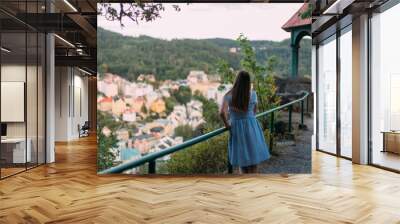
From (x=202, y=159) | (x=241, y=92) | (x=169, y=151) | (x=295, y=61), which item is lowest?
(x=202, y=159)

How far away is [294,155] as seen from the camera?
6.34 m

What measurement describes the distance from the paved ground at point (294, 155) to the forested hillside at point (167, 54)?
0.92 meters

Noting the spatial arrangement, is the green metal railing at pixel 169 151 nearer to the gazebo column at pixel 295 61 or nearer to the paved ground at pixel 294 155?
the paved ground at pixel 294 155

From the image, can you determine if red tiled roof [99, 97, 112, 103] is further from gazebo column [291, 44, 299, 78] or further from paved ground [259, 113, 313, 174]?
gazebo column [291, 44, 299, 78]

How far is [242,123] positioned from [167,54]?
154 centimetres

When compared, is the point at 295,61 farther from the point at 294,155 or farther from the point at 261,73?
the point at 294,155

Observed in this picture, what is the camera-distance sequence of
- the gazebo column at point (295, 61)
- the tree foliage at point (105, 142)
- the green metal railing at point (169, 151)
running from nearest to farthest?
1. the green metal railing at point (169, 151)
2. the tree foliage at point (105, 142)
3. the gazebo column at point (295, 61)

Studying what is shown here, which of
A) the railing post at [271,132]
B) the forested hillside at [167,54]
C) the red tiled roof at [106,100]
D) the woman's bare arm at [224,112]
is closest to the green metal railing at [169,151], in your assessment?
the railing post at [271,132]

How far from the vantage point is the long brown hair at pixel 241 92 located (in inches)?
241

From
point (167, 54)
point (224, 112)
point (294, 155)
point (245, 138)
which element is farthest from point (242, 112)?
point (167, 54)

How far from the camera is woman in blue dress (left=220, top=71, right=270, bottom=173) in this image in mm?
6109

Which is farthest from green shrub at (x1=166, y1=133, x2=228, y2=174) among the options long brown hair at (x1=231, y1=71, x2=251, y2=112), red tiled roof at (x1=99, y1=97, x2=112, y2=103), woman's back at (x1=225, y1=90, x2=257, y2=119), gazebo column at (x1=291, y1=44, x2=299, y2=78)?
gazebo column at (x1=291, y1=44, x2=299, y2=78)

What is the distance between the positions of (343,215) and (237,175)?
2.46m

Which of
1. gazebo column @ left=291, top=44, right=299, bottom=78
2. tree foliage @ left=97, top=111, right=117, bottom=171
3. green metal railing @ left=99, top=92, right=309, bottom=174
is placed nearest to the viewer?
green metal railing @ left=99, top=92, right=309, bottom=174
